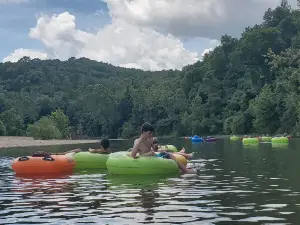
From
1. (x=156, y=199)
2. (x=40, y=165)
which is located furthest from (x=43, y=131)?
(x=156, y=199)

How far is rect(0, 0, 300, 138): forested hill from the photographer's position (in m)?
65.9

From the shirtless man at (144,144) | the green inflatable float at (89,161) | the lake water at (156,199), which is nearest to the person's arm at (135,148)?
the shirtless man at (144,144)

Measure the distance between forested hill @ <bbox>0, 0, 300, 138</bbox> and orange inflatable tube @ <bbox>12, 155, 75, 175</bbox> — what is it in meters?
37.8

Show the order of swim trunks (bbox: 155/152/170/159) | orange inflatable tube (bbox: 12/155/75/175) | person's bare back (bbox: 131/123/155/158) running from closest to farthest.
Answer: person's bare back (bbox: 131/123/155/158)
swim trunks (bbox: 155/152/170/159)
orange inflatable tube (bbox: 12/155/75/175)

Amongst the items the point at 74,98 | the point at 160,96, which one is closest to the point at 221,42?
the point at 160,96

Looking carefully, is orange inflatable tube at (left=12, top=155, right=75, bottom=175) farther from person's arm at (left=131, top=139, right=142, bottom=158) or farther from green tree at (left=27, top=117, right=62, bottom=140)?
green tree at (left=27, top=117, right=62, bottom=140)

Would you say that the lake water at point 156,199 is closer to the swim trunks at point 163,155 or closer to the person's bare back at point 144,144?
the person's bare back at point 144,144

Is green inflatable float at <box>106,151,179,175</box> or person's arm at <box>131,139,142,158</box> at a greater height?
person's arm at <box>131,139,142,158</box>

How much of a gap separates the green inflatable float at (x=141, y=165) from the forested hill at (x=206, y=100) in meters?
37.6

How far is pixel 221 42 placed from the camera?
303 feet

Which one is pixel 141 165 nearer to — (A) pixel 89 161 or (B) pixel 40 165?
(A) pixel 89 161

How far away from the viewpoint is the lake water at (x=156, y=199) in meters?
7.42

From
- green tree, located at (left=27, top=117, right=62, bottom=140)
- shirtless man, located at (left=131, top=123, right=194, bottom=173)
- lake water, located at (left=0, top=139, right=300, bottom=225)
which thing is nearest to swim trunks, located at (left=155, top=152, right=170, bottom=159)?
shirtless man, located at (left=131, top=123, right=194, bottom=173)

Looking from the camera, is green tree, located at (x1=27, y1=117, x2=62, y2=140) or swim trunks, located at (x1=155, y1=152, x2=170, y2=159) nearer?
Result: swim trunks, located at (x1=155, y1=152, x2=170, y2=159)
